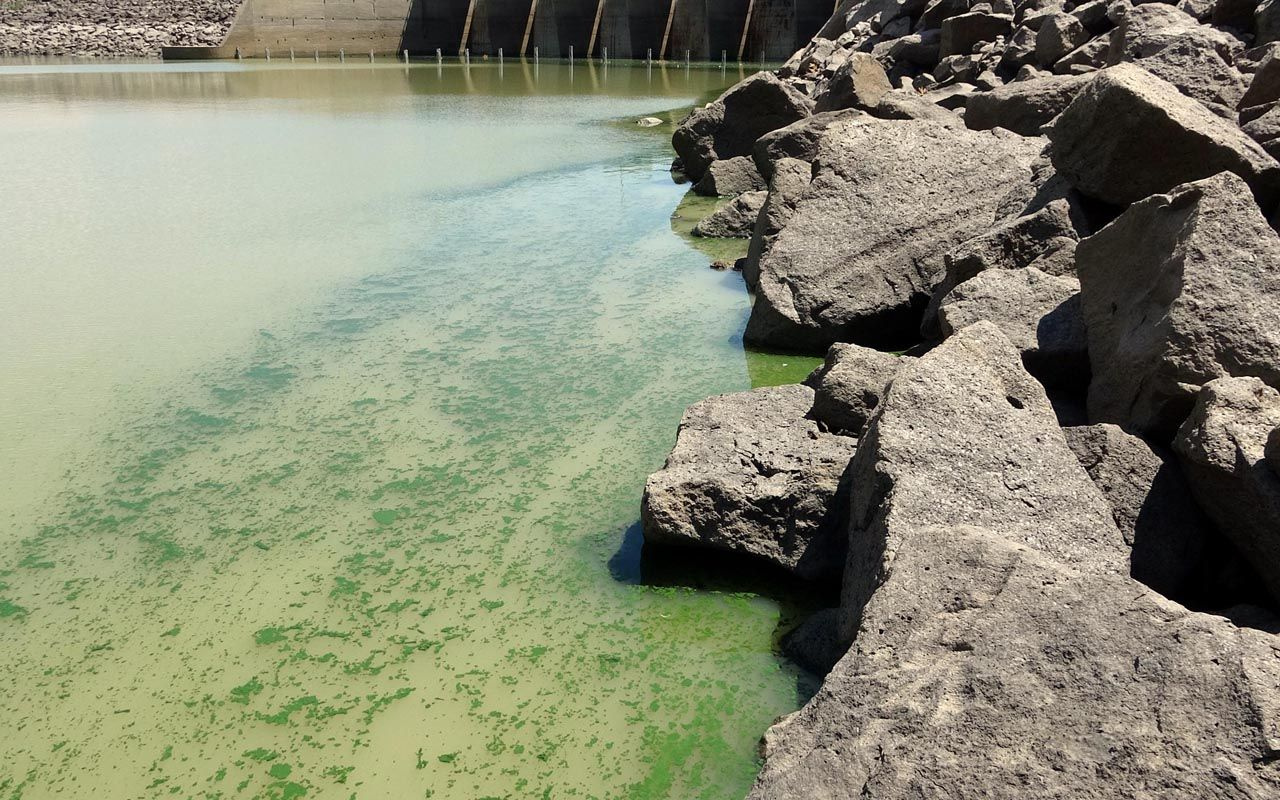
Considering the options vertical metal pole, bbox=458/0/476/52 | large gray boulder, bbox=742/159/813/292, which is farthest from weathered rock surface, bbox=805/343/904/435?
vertical metal pole, bbox=458/0/476/52

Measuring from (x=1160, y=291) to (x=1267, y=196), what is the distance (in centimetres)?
124

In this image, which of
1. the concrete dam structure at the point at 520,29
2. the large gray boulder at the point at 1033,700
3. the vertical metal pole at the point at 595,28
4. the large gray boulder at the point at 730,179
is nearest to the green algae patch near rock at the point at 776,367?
the large gray boulder at the point at 1033,700

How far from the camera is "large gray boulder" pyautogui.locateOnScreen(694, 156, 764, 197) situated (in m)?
9.40

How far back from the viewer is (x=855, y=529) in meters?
2.96

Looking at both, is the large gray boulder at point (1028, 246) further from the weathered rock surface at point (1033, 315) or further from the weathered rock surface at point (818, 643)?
the weathered rock surface at point (818, 643)

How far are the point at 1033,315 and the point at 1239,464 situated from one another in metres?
1.40

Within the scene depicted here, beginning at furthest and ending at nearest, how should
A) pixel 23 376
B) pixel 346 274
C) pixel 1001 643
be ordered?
pixel 346 274 < pixel 23 376 < pixel 1001 643

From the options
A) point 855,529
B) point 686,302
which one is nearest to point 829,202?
point 686,302

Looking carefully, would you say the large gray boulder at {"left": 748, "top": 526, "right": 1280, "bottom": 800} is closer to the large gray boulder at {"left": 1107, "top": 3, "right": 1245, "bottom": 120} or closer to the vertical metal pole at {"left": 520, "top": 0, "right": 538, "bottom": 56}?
the large gray boulder at {"left": 1107, "top": 3, "right": 1245, "bottom": 120}

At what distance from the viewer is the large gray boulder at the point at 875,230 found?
207 inches

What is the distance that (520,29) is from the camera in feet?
98.3

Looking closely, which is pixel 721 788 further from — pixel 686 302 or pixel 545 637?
pixel 686 302

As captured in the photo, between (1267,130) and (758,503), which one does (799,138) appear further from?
(758,503)

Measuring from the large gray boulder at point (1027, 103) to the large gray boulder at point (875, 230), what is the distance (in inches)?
20.6
